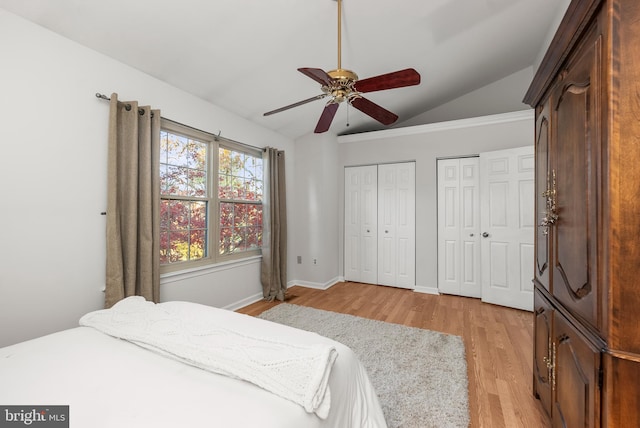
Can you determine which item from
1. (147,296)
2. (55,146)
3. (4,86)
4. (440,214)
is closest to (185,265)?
(147,296)

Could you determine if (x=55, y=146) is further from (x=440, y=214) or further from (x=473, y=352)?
(x=440, y=214)

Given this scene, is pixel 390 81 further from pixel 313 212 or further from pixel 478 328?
pixel 313 212

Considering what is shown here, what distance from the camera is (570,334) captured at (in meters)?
1.14

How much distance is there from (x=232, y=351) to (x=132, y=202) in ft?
5.87

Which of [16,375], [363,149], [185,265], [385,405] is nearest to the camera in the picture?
[16,375]

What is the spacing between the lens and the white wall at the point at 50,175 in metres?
1.70

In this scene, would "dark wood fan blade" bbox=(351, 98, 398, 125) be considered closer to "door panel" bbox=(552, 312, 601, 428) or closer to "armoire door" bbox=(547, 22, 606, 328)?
"armoire door" bbox=(547, 22, 606, 328)

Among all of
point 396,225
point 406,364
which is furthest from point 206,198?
point 396,225

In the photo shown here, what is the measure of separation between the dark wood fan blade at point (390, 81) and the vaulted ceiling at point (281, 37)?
0.79m

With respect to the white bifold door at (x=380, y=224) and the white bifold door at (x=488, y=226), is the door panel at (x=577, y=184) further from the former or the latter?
the white bifold door at (x=380, y=224)

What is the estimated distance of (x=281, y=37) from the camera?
2.27 metres

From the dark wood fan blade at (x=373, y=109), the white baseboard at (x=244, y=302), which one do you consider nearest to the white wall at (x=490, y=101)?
the dark wood fan blade at (x=373, y=109)

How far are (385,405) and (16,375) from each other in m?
1.77

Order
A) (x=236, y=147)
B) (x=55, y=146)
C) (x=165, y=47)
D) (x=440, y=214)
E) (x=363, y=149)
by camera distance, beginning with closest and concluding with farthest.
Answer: (x=55, y=146)
(x=165, y=47)
(x=236, y=147)
(x=440, y=214)
(x=363, y=149)
